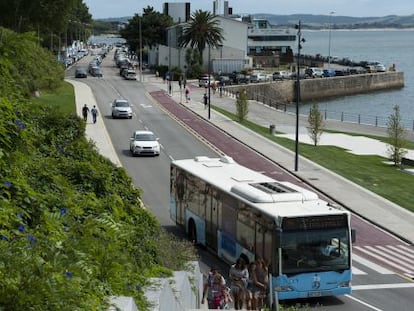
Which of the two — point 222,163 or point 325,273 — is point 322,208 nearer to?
point 325,273

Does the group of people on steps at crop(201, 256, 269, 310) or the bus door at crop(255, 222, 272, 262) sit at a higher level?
the bus door at crop(255, 222, 272, 262)

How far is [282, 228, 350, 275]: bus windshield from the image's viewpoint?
1850 cm

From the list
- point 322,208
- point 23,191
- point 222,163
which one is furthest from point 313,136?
point 23,191

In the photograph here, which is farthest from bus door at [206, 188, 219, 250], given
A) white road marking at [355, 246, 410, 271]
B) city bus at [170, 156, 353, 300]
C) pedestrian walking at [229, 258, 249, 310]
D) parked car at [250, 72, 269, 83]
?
parked car at [250, 72, 269, 83]

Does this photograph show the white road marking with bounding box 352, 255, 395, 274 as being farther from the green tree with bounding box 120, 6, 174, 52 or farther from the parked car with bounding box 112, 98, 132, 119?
the green tree with bounding box 120, 6, 174, 52

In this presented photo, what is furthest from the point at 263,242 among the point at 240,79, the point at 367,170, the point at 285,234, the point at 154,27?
the point at 154,27

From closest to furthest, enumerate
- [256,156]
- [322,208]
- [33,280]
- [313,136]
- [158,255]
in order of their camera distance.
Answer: [33,280] → [158,255] → [322,208] → [256,156] → [313,136]

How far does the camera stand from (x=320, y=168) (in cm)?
4094

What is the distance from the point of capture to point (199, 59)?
4272 inches

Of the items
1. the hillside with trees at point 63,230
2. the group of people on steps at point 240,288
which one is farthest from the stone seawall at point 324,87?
the hillside with trees at point 63,230

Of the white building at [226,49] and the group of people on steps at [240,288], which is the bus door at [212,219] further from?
the white building at [226,49]

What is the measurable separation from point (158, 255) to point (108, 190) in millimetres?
2619

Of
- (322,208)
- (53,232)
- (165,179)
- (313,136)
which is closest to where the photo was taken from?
(53,232)

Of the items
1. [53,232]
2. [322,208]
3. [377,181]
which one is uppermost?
[53,232]
